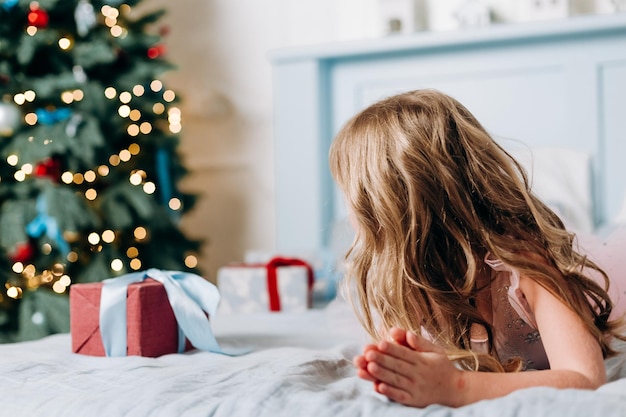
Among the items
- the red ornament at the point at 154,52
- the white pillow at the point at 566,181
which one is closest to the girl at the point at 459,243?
the white pillow at the point at 566,181

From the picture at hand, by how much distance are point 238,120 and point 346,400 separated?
2392mm

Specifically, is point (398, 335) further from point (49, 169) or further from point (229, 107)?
point (229, 107)

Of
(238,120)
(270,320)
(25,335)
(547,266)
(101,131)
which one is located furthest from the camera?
(238,120)

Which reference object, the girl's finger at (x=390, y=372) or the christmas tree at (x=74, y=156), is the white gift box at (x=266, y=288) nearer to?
the christmas tree at (x=74, y=156)

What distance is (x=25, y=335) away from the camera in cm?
231

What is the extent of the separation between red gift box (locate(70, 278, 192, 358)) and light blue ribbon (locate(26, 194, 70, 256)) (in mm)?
1146

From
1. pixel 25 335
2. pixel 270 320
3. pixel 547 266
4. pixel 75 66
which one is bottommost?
pixel 25 335

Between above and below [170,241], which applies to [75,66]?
above

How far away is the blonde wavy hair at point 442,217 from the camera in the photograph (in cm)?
103

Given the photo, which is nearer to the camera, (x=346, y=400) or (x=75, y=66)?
(x=346, y=400)

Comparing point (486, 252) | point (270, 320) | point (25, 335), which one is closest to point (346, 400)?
point (486, 252)

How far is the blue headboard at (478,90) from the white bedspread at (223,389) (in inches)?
55.1

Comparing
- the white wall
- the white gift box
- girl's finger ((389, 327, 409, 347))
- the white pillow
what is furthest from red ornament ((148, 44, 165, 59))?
girl's finger ((389, 327, 409, 347))

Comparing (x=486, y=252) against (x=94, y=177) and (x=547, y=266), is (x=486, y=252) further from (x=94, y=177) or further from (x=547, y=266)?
(x=94, y=177)
